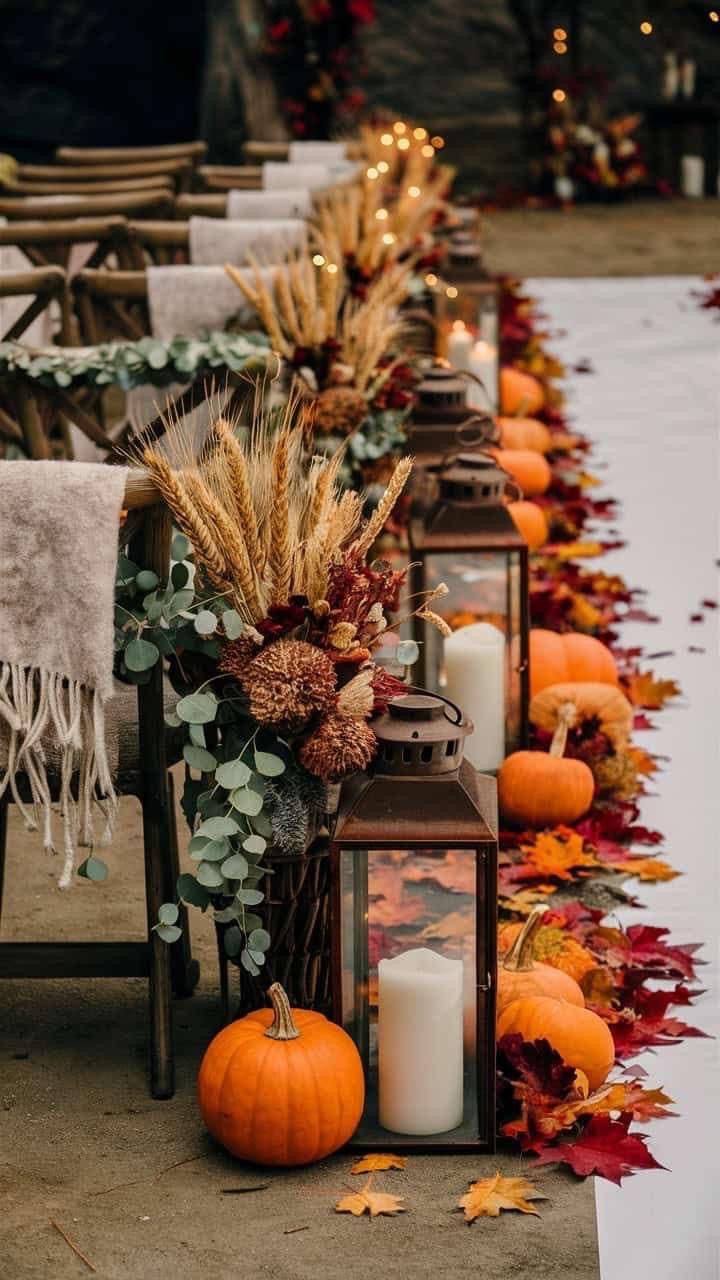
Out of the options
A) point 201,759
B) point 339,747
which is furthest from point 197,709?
point 339,747

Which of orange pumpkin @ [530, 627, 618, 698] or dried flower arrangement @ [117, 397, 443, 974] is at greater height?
dried flower arrangement @ [117, 397, 443, 974]

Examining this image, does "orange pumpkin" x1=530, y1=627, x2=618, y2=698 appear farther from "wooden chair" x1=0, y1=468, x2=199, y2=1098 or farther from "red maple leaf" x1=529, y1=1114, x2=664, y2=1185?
"red maple leaf" x1=529, y1=1114, x2=664, y2=1185

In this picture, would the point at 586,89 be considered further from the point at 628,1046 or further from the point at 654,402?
the point at 628,1046

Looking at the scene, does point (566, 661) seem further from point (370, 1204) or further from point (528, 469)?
point (370, 1204)

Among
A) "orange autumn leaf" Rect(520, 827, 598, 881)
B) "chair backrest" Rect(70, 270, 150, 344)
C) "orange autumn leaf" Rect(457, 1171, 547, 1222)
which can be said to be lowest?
"orange autumn leaf" Rect(457, 1171, 547, 1222)

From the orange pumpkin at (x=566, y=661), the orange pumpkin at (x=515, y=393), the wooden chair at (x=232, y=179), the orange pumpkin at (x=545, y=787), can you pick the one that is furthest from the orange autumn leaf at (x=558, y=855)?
the wooden chair at (x=232, y=179)

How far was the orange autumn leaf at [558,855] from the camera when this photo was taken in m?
3.22

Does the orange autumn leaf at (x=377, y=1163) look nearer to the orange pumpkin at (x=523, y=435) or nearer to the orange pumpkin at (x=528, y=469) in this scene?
the orange pumpkin at (x=528, y=469)

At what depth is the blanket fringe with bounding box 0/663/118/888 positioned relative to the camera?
245 centimetres

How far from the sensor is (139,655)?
2.46m

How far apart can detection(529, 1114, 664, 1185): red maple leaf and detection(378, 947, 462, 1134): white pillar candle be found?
135mm

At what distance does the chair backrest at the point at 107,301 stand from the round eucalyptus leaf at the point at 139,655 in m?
2.52

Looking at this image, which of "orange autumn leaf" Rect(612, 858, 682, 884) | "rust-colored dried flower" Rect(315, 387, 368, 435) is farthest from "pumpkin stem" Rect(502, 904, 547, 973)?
"rust-colored dried flower" Rect(315, 387, 368, 435)

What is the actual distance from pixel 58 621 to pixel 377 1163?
78 centimetres
